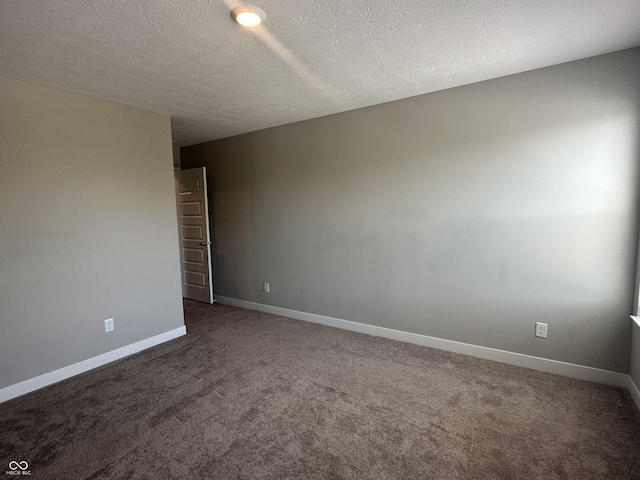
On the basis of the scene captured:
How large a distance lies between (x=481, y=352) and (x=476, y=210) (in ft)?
4.32

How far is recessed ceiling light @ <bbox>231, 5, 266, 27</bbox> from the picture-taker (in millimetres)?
1646

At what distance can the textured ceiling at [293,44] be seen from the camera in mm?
1681

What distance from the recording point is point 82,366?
9.34 feet

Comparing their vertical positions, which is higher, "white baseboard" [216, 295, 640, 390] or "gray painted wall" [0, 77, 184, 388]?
"gray painted wall" [0, 77, 184, 388]

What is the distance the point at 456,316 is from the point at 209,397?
2287 millimetres

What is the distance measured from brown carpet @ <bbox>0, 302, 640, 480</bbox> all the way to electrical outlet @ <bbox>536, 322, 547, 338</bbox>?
0.32m

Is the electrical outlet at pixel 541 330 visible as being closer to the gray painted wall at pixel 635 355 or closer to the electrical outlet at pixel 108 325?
the gray painted wall at pixel 635 355

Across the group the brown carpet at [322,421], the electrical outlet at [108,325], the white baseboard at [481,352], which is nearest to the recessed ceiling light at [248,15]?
the brown carpet at [322,421]

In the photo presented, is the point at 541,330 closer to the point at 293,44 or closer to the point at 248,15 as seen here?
the point at 293,44

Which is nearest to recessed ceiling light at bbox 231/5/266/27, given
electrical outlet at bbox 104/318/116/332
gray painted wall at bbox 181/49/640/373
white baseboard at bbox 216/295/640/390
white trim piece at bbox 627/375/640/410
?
gray painted wall at bbox 181/49/640/373

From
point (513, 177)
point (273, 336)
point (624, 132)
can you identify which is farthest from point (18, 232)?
point (624, 132)

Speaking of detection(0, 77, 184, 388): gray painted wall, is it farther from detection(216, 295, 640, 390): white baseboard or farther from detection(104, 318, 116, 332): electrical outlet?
detection(216, 295, 640, 390): white baseboard

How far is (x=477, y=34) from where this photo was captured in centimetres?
196

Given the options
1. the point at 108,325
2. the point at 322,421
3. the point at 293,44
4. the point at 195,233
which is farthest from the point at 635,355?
the point at 195,233
